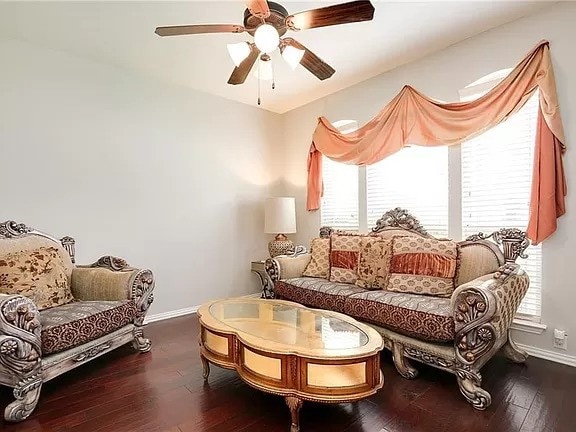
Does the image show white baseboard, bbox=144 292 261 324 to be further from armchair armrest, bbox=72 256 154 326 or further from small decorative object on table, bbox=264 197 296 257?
small decorative object on table, bbox=264 197 296 257

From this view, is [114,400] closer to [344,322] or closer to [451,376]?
[344,322]

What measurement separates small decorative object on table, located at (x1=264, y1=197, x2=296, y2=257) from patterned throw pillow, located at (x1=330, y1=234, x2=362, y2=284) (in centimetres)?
87

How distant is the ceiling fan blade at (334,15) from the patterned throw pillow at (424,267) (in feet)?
6.11

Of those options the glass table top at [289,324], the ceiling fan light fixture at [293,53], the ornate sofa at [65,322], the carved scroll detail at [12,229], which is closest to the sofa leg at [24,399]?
the ornate sofa at [65,322]

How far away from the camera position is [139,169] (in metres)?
3.77

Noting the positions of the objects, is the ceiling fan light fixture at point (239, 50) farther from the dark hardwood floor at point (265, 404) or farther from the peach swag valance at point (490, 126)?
the dark hardwood floor at point (265, 404)

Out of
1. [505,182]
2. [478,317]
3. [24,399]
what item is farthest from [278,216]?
[24,399]

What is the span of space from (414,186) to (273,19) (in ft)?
7.46

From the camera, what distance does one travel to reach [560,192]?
2.53 metres

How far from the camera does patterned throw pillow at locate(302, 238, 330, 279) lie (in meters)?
3.56

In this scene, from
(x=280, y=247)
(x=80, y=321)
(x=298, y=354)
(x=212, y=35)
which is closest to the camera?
(x=298, y=354)

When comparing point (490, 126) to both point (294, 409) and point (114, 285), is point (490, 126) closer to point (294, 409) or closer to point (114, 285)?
point (294, 409)

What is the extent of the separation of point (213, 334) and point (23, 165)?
8.04 ft

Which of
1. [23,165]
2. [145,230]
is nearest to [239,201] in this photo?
[145,230]
